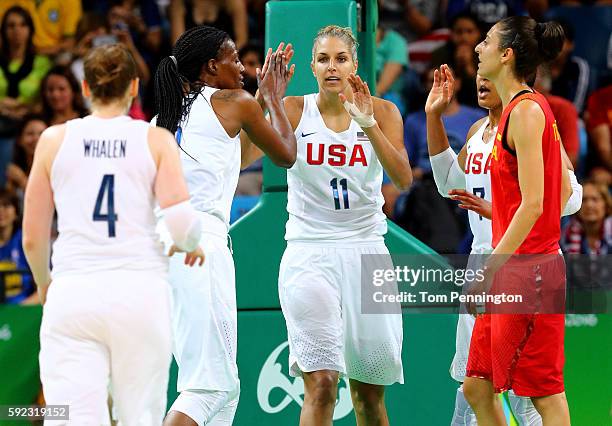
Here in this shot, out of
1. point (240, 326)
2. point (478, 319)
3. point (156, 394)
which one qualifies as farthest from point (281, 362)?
point (156, 394)

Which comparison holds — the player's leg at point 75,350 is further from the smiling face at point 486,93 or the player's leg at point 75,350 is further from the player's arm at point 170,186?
the smiling face at point 486,93

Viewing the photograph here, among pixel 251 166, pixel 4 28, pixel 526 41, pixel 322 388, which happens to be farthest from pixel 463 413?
pixel 4 28

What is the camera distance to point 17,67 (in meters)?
10.5

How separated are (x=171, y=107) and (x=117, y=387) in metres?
1.57

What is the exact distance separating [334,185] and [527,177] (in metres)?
1.38

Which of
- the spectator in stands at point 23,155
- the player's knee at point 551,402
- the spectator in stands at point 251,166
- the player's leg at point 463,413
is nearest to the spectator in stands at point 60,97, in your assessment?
the spectator in stands at point 23,155

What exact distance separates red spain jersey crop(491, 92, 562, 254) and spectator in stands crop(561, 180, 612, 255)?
3944 millimetres

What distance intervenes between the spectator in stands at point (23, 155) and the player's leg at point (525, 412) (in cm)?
537

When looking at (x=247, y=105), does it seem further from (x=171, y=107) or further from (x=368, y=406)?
(x=368, y=406)

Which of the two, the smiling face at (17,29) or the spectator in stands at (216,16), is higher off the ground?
the spectator in stands at (216,16)

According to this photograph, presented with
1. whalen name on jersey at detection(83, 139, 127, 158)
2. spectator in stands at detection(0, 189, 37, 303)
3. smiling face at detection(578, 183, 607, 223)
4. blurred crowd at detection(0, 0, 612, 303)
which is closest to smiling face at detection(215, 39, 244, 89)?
whalen name on jersey at detection(83, 139, 127, 158)

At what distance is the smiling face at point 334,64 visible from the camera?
6.02 m

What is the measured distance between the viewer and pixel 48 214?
4.43 m

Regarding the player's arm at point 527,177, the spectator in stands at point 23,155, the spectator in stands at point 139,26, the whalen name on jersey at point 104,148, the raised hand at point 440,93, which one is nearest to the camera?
the whalen name on jersey at point 104,148
